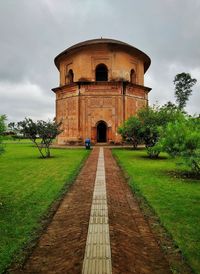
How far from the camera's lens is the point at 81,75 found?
2777 centimetres

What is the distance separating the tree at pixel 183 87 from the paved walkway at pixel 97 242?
38259 millimetres

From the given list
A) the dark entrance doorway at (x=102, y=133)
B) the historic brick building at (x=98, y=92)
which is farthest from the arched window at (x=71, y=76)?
the dark entrance doorway at (x=102, y=133)

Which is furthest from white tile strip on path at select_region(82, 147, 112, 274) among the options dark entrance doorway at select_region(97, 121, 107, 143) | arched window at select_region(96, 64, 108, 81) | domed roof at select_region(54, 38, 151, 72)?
arched window at select_region(96, 64, 108, 81)

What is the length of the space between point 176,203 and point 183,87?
1531 inches

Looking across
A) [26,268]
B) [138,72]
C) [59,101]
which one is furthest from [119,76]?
[26,268]

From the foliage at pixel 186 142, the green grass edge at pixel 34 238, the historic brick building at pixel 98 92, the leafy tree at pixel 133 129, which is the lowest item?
the green grass edge at pixel 34 238

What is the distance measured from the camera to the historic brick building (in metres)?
26.9

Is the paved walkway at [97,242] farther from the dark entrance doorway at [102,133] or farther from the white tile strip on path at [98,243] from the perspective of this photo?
the dark entrance doorway at [102,133]

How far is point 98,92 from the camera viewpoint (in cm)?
2702

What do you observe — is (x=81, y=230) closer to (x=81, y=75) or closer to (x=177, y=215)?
(x=177, y=215)

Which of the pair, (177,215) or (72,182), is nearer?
(177,215)

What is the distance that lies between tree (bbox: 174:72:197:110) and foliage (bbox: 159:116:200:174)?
1282 inches

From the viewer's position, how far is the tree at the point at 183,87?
41.6m

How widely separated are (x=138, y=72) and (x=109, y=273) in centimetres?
2872
